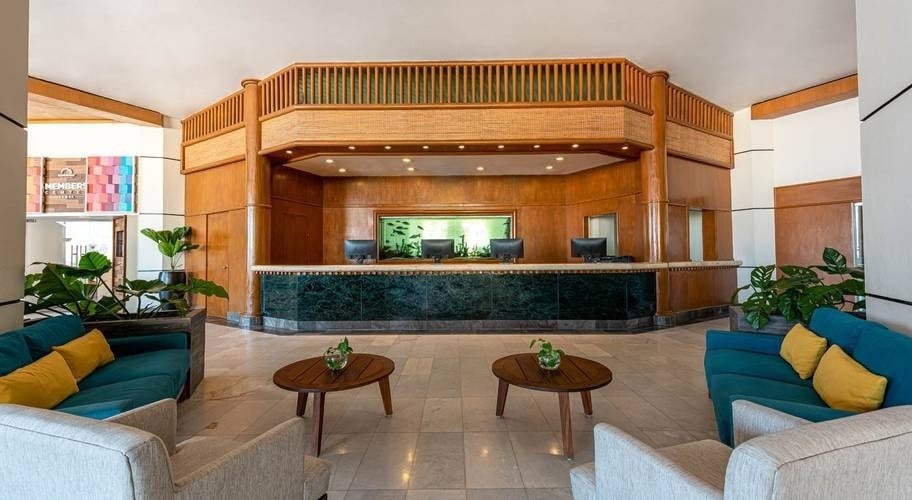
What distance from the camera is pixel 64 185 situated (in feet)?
24.9

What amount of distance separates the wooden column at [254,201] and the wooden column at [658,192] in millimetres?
6313

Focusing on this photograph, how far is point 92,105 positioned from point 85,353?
6.59 m

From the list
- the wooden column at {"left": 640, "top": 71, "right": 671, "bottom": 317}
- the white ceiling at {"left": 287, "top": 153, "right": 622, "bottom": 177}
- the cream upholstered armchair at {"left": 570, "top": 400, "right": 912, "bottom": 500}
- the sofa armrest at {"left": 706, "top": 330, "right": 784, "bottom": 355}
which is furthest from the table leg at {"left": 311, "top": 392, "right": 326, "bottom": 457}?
the wooden column at {"left": 640, "top": 71, "right": 671, "bottom": 317}

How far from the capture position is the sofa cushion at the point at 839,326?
7.48 ft

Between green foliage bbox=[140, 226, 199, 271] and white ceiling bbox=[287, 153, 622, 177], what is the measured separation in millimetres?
2434

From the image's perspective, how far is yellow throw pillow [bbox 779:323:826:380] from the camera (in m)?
2.45

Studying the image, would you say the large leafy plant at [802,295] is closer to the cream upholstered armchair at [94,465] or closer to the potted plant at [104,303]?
the cream upholstered armchair at [94,465]

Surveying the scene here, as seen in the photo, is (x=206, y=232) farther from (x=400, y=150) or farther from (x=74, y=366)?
(x=74, y=366)

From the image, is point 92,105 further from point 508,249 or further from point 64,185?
point 508,249

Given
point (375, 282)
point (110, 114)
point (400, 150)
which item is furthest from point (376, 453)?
point (110, 114)

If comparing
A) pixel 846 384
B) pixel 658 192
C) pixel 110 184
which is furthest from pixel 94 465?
pixel 110 184

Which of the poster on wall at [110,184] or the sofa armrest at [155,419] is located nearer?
the sofa armrest at [155,419]

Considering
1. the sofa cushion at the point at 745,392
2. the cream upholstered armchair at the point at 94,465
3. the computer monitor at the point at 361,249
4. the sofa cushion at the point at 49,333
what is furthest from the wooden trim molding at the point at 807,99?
the sofa cushion at the point at 49,333

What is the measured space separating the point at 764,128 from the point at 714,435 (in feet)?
23.9
